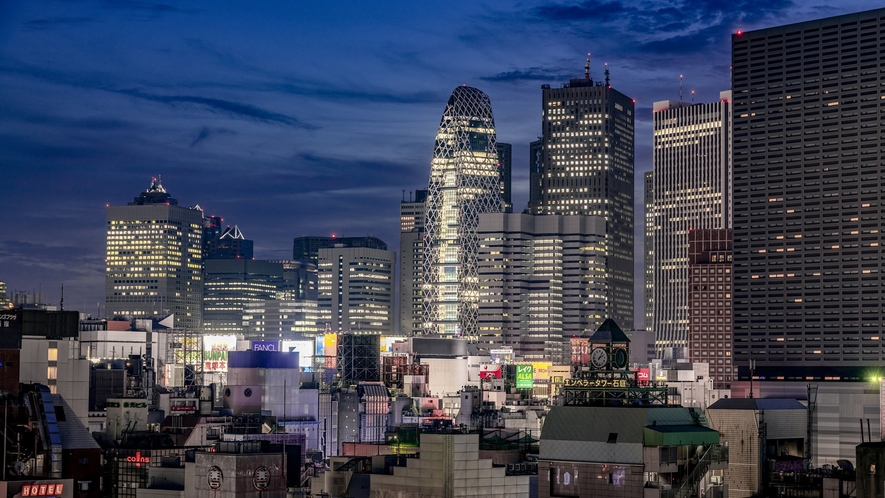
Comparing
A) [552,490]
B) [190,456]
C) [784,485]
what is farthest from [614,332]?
[190,456]

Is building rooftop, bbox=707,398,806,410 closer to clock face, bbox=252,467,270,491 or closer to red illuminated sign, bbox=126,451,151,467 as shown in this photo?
clock face, bbox=252,467,270,491

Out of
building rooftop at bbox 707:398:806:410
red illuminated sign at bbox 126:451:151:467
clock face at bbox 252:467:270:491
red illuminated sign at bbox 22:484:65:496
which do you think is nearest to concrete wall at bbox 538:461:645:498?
→ clock face at bbox 252:467:270:491

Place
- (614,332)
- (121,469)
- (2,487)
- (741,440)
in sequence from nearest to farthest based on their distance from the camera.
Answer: (2,487)
(614,332)
(741,440)
(121,469)

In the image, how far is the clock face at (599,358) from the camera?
4705 inches

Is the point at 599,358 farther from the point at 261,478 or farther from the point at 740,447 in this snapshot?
the point at 740,447

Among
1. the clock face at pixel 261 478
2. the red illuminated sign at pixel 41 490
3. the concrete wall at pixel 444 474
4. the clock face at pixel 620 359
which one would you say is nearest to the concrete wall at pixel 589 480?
the concrete wall at pixel 444 474

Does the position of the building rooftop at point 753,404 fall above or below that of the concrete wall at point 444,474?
above

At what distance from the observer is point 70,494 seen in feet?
404

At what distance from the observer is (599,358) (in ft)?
393

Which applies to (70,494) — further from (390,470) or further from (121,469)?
(121,469)

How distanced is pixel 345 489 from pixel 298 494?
Result: 65.5 feet

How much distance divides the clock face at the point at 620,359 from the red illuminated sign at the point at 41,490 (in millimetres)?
48655

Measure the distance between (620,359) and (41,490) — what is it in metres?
50.3

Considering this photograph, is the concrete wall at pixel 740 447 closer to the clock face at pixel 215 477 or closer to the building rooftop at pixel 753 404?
the building rooftop at pixel 753 404
